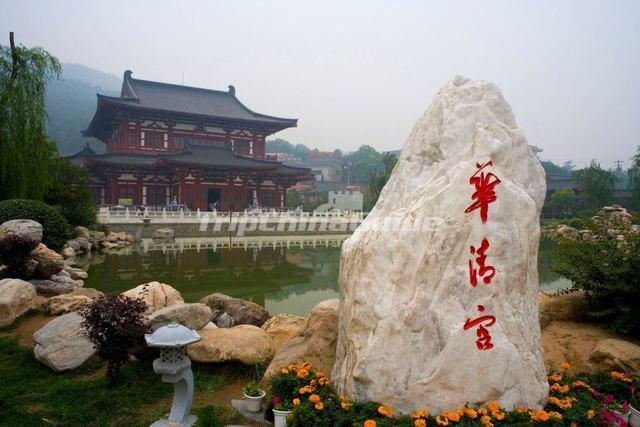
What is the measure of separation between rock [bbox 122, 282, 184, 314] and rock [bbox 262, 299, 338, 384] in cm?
201

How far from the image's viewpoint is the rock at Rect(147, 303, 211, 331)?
15.3 feet

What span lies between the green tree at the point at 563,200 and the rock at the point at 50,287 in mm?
32598

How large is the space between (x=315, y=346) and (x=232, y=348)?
0.93m

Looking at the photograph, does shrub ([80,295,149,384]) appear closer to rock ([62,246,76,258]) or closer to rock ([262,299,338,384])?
rock ([262,299,338,384])

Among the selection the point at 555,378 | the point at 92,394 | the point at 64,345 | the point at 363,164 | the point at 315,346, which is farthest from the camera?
the point at 363,164

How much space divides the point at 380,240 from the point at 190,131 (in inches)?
1046

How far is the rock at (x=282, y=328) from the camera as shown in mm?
5363

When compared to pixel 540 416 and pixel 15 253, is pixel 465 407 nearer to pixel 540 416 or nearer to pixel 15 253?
pixel 540 416

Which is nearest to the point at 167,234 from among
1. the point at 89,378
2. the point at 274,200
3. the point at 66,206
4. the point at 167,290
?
the point at 66,206

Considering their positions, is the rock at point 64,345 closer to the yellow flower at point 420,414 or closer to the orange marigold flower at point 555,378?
the yellow flower at point 420,414

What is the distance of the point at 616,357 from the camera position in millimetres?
4070

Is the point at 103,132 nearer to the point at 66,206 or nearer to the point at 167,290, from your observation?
the point at 66,206

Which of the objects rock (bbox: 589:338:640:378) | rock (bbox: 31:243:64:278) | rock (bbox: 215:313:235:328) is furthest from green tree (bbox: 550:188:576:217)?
rock (bbox: 31:243:64:278)

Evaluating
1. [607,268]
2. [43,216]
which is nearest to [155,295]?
[607,268]
